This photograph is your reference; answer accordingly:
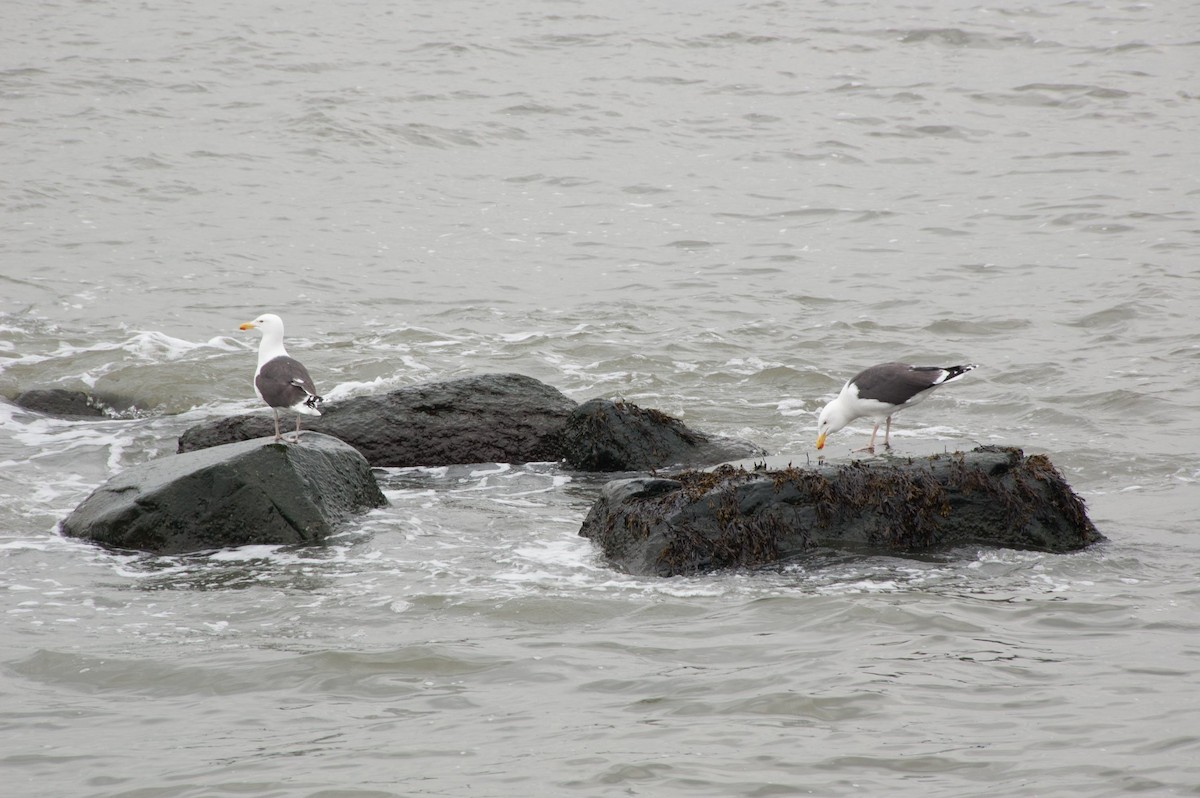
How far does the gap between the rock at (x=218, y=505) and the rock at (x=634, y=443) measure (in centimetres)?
225

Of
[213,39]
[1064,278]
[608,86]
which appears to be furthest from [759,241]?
[213,39]

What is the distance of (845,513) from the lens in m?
7.60

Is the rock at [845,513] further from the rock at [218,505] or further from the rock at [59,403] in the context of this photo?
the rock at [59,403]

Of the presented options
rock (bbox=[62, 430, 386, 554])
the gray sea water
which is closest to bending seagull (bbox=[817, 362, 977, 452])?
the gray sea water

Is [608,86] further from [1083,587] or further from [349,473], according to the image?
[1083,587]

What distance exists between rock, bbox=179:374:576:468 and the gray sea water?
0.24 metres

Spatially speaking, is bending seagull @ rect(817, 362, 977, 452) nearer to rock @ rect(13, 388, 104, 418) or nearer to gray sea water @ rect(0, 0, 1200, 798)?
gray sea water @ rect(0, 0, 1200, 798)

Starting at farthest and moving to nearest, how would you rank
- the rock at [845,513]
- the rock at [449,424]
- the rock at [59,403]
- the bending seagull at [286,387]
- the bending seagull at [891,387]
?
the rock at [59,403], the rock at [449,424], the bending seagull at [891,387], the bending seagull at [286,387], the rock at [845,513]

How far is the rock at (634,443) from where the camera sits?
9617 millimetres

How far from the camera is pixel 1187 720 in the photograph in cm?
522

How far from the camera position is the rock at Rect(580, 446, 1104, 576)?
24.3 ft

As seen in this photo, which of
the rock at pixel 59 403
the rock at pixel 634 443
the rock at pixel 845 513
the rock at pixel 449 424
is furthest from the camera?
the rock at pixel 59 403

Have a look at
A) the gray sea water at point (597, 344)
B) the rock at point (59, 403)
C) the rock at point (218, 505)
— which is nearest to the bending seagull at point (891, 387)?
the gray sea water at point (597, 344)

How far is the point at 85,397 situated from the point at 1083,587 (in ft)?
28.1
